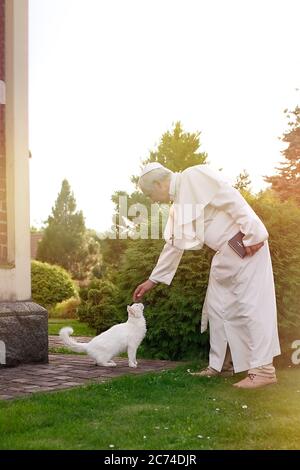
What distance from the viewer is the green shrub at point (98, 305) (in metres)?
12.9

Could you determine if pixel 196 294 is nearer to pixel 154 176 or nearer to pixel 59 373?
pixel 59 373

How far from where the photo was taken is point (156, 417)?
405cm

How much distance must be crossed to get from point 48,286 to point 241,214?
50.8 ft

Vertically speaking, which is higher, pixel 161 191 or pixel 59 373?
pixel 161 191

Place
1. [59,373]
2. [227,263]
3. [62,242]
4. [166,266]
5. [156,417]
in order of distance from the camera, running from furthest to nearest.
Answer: [62,242], [59,373], [166,266], [227,263], [156,417]

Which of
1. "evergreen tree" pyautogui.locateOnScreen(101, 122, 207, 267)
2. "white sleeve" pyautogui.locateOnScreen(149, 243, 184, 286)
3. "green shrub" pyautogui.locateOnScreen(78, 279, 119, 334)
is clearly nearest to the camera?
"white sleeve" pyautogui.locateOnScreen(149, 243, 184, 286)

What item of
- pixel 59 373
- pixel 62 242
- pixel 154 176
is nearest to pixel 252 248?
pixel 154 176

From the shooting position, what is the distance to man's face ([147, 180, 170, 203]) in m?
5.50

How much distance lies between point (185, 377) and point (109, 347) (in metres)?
1.03

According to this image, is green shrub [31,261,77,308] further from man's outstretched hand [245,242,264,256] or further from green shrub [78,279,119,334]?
man's outstretched hand [245,242,264,256]

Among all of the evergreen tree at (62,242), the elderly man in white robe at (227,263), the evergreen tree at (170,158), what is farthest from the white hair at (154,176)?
the evergreen tree at (62,242)

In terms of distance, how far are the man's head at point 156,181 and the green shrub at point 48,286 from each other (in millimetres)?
14740

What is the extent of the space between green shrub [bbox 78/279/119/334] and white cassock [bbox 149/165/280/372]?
276 inches

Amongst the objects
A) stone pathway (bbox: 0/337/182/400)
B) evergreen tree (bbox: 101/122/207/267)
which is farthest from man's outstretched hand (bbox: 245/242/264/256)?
evergreen tree (bbox: 101/122/207/267)
